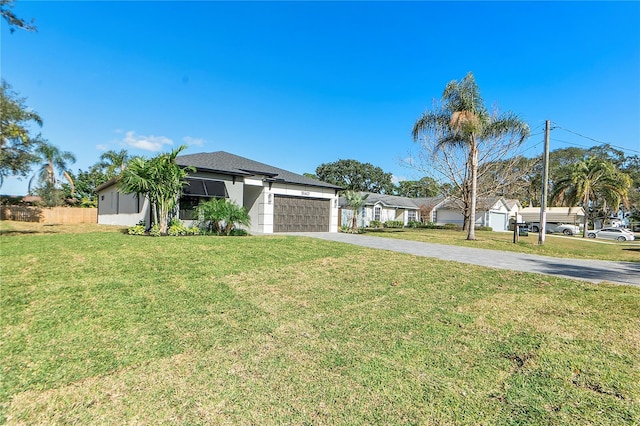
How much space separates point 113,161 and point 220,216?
29953 millimetres

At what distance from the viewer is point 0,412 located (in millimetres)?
2379

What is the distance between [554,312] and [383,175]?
2270 inches

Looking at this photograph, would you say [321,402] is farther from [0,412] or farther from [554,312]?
[554,312]

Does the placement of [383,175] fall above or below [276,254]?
above

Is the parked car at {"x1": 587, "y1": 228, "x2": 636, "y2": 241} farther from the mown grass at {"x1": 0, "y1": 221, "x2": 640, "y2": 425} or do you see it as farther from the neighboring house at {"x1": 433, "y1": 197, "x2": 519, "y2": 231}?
the mown grass at {"x1": 0, "y1": 221, "x2": 640, "y2": 425}

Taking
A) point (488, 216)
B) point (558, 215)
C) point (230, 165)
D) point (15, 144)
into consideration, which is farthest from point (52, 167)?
point (558, 215)

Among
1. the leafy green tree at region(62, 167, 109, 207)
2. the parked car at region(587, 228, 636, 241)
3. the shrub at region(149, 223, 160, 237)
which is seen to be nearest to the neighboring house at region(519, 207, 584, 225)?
the parked car at region(587, 228, 636, 241)

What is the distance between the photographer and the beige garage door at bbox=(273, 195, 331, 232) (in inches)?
714

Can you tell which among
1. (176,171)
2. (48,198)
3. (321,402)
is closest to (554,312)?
(321,402)

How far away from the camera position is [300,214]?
1911 centimetres

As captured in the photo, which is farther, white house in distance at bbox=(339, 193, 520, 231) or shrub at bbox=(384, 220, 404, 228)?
white house in distance at bbox=(339, 193, 520, 231)

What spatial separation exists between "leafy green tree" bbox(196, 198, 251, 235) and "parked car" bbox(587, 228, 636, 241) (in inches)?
1419

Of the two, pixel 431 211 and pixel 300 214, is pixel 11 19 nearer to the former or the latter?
pixel 300 214

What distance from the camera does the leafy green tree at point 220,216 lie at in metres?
13.3
